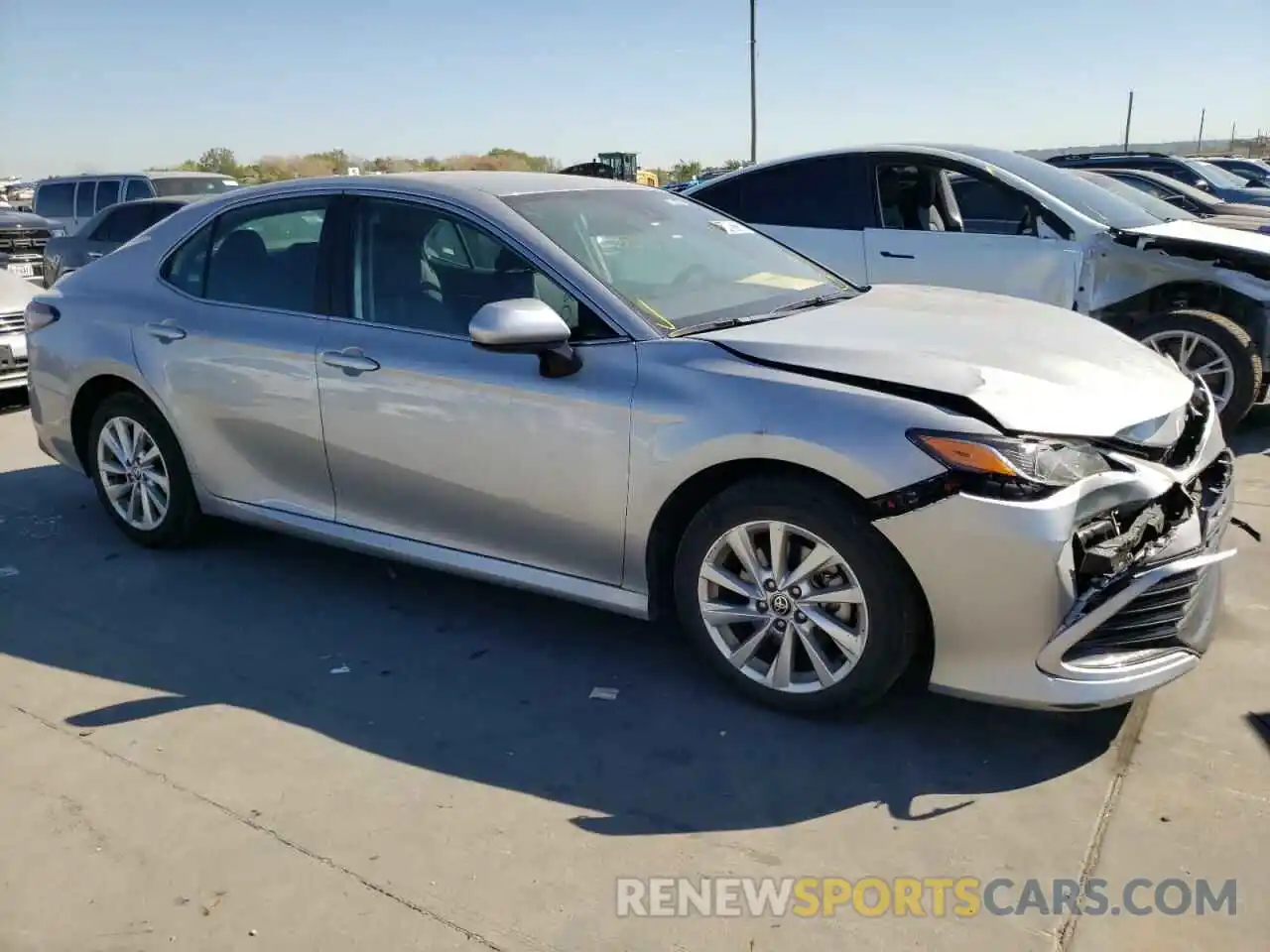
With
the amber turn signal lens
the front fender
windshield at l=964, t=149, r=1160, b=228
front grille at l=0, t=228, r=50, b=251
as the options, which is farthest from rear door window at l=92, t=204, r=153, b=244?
the amber turn signal lens

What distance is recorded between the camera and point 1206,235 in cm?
667

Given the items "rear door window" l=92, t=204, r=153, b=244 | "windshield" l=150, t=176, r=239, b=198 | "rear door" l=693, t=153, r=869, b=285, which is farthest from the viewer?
"windshield" l=150, t=176, r=239, b=198

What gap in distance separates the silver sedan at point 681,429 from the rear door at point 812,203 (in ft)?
8.12

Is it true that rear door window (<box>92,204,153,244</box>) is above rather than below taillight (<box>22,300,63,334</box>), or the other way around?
above

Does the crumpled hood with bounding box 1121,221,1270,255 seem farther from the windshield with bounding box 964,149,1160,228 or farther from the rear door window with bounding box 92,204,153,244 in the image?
the rear door window with bounding box 92,204,153,244

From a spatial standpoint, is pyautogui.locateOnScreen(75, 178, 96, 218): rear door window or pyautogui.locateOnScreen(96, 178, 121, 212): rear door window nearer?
pyautogui.locateOnScreen(96, 178, 121, 212): rear door window

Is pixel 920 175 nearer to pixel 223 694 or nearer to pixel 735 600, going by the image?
pixel 735 600

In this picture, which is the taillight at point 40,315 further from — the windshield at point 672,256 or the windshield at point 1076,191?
the windshield at point 1076,191

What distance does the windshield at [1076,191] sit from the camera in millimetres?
6590

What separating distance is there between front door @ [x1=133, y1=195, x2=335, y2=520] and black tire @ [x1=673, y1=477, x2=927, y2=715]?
1685 millimetres

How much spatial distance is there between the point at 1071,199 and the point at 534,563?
15.4 feet

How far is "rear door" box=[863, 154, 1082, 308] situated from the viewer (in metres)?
6.45

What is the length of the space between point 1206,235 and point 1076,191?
0.83 metres

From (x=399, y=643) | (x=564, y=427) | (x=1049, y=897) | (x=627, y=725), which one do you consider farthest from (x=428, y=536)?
(x=1049, y=897)
